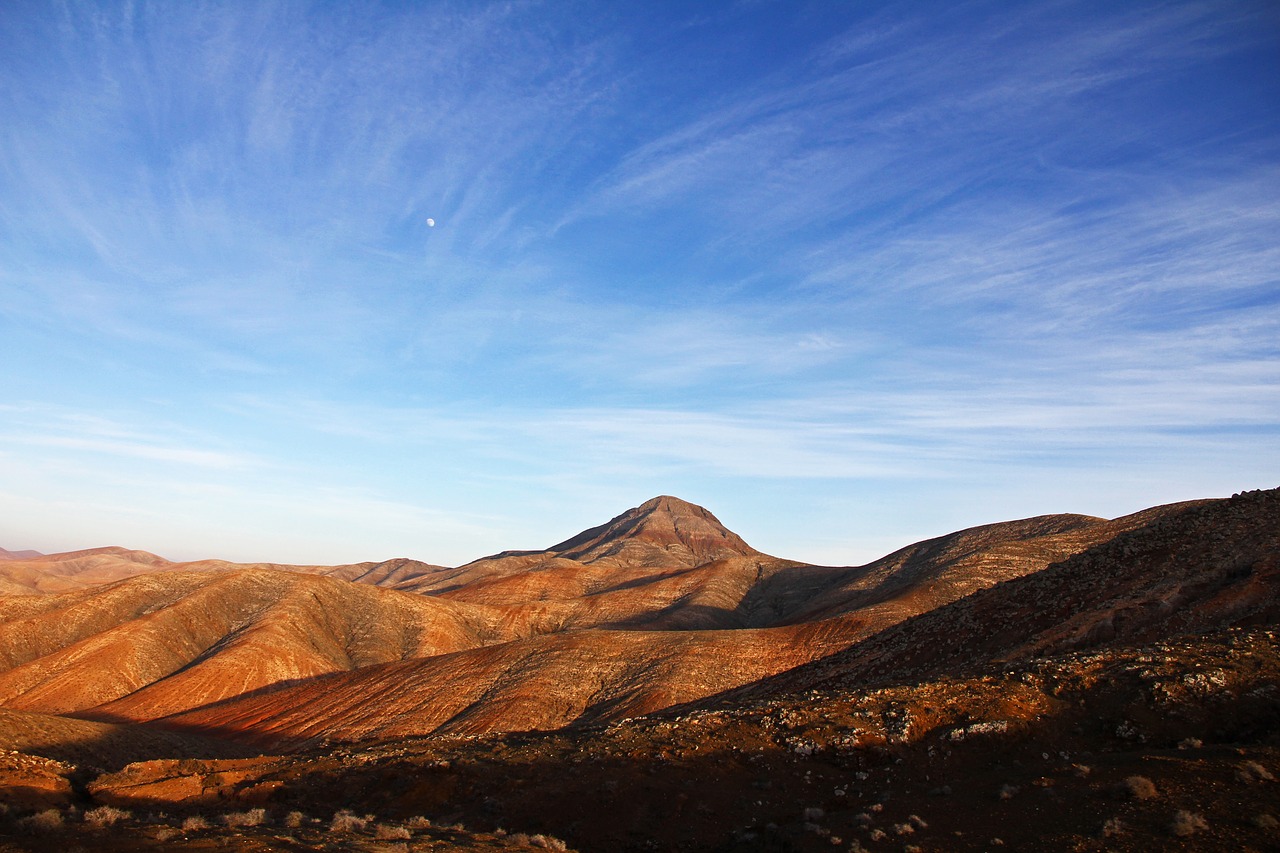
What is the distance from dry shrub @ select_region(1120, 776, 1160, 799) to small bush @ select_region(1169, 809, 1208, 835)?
951mm

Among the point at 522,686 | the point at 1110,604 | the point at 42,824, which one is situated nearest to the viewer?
the point at 42,824

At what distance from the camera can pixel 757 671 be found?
5500cm

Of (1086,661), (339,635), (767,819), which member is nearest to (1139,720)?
(1086,661)

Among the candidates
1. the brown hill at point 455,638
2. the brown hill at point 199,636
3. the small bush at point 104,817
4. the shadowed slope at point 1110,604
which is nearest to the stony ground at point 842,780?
the small bush at point 104,817

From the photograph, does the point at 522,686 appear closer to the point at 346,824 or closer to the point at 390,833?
the point at 346,824

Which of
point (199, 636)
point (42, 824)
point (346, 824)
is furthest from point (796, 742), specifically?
point (199, 636)

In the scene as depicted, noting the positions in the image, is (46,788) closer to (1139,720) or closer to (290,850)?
(290,850)

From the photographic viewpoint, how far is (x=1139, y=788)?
43.0 ft

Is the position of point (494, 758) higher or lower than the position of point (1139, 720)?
lower

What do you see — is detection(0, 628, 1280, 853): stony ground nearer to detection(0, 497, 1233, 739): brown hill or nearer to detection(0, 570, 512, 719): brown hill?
detection(0, 497, 1233, 739): brown hill

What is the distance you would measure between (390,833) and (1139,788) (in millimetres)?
13529

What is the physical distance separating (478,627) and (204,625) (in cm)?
3093

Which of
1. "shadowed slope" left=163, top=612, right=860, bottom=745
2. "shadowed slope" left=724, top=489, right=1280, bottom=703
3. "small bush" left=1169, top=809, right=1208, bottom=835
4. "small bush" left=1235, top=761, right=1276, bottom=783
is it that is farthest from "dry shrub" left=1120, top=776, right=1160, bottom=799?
"shadowed slope" left=163, top=612, right=860, bottom=745

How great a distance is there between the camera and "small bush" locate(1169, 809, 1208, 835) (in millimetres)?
11703
